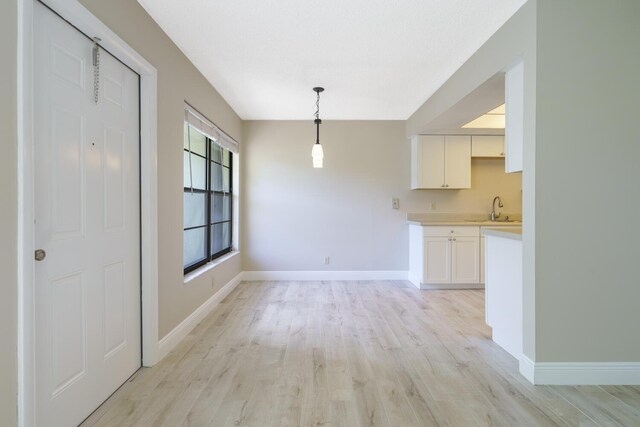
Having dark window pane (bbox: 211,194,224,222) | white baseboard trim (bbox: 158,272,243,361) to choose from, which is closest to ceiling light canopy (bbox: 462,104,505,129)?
dark window pane (bbox: 211,194,224,222)

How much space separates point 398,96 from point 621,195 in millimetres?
2504

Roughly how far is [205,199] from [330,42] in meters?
2.16

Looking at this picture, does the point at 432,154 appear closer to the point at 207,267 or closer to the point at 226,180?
the point at 226,180

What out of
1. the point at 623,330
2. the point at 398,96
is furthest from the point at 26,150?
the point at 398,96

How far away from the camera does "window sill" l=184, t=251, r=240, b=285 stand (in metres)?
3.13

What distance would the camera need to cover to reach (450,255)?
14.8 ft

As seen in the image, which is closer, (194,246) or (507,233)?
(507,233)

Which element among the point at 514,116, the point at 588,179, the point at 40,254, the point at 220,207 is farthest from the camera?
the point at 220,207

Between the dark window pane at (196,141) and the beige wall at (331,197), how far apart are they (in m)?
1.37

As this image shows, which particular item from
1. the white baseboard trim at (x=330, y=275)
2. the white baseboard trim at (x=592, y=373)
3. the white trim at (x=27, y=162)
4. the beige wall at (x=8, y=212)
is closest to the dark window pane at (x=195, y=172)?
the white trim at (x=27, y=162)

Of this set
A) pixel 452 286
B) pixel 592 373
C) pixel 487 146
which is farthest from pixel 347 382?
pixel 487 146

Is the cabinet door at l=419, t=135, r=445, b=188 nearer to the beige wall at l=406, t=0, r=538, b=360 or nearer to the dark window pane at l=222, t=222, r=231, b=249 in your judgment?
the beige wall at l=406, t=0, r=538, b=360

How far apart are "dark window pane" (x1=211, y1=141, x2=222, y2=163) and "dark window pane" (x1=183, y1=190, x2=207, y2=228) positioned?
23.2 inches

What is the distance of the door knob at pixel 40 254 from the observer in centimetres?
144
